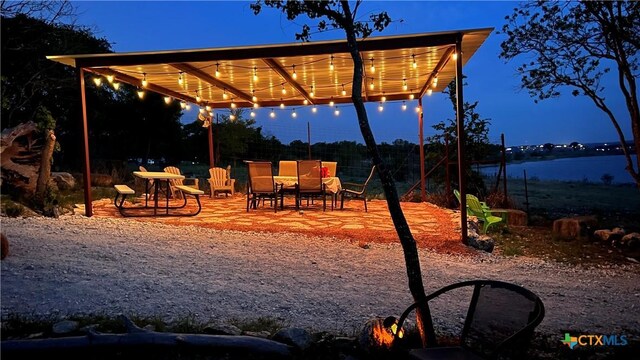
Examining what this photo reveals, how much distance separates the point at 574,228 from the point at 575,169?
88.6 feet

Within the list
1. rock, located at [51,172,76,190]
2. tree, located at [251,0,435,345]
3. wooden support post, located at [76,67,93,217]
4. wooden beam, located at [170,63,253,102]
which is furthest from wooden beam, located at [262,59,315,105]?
rock, located at [51,172,76,190]

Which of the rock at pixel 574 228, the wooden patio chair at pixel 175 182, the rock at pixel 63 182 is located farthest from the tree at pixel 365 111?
the rock at pixel 63 182

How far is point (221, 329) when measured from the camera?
2793mm

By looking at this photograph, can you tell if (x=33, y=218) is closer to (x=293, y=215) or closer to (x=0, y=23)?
(x=293, y=215)

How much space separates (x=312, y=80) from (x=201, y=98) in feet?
13.9

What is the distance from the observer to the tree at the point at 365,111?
2.71 m

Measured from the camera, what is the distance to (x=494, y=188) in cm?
1073

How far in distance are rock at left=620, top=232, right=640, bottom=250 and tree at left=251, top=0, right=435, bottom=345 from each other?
228 inches

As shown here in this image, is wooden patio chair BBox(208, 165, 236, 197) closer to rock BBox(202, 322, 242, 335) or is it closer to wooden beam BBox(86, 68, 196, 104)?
wooden beam BBox(86, 68, 196, 104)

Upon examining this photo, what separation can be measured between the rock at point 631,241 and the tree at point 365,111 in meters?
5.79

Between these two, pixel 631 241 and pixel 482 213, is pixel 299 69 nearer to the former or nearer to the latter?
pixel 482 213

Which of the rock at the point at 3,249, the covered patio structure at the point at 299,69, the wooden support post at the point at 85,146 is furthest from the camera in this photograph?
the wooden support post at the point at 85,146

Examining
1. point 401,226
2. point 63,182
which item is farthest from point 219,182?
point 401,226

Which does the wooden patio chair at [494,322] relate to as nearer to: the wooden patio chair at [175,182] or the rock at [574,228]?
the rock at [574,228]
